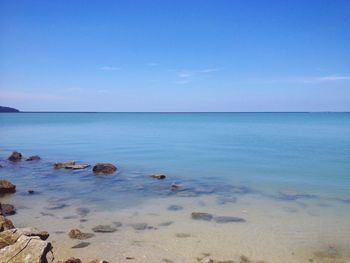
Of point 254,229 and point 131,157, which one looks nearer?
point 254,229

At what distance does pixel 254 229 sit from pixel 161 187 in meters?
7.27

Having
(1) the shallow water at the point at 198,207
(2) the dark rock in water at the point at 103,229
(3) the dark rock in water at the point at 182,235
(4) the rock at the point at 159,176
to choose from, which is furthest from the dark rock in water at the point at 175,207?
(4) the rock at the point at 159,176

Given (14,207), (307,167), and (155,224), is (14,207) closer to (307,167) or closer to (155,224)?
(155,224)

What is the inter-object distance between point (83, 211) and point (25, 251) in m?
6.00

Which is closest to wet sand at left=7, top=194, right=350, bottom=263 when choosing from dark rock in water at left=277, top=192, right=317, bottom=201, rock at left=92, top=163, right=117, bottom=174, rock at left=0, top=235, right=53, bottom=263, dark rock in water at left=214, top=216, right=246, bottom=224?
A: dark rock in water at left=214, top=216, right=246, bottom=224

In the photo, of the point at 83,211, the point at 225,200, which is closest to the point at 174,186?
the point at 225,200

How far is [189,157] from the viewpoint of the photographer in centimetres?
3020

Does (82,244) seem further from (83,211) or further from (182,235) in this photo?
(83,211)

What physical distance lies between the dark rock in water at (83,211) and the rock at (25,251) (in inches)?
206

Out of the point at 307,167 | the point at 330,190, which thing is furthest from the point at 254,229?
the point at 307,167

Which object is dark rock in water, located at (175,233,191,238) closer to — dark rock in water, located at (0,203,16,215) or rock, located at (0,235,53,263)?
rock, located at (0,235,53,263)

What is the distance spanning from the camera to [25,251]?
796 centimetres

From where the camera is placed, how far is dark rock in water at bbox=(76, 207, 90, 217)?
1355 cm

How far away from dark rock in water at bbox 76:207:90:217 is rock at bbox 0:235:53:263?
5.23 m
